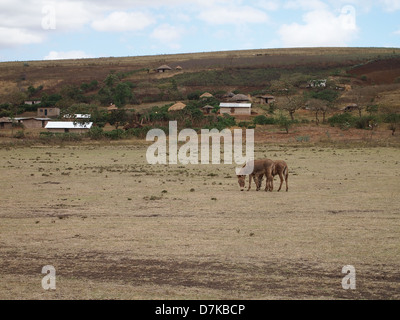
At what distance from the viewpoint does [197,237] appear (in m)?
13.1

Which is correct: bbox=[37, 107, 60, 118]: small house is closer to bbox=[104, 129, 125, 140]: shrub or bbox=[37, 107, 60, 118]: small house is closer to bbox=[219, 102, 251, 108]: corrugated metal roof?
bbox=[219, 102, 251, 108]: corrugated metal roof

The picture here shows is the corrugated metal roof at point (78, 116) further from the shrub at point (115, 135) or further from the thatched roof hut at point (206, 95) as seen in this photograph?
the thatched roof hut at point (206, 95)

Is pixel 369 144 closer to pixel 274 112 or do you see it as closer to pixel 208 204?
pixel 208 204

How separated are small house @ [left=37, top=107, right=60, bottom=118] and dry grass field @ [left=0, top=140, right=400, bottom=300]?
75485mm

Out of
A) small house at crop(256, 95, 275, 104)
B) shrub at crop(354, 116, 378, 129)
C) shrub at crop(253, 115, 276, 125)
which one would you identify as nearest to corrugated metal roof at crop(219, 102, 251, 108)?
small house at crop(256, 95, 275, 104)

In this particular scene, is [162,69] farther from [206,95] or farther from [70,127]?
[70,127]

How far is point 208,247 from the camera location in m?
12.1

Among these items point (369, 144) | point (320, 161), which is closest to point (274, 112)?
point (369, 144)

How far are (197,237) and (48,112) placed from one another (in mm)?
92075

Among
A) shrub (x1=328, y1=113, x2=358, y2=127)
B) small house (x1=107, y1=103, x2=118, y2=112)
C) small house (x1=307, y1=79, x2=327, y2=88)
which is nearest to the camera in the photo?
shrub (x1=328, y1=113, x2=358, y2=127)

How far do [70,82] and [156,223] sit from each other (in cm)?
12188

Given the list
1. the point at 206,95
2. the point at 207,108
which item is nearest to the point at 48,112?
the point at 206,95

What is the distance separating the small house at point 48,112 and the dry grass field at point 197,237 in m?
75.5

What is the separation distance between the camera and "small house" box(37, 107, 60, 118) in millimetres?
99625
